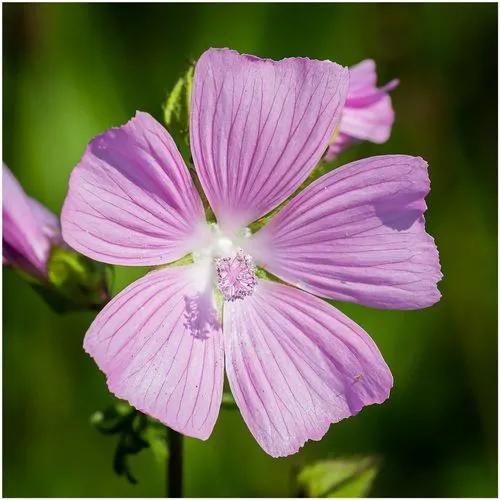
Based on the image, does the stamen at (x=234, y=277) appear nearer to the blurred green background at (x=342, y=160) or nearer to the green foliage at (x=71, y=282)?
the green foliage at (x=71, y=282)

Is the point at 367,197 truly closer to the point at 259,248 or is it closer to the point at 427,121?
the point at 259,248

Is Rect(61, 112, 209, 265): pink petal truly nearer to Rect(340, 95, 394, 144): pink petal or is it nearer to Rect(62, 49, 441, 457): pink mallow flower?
Rect(62, 49, 441, 457): pink mallow flower

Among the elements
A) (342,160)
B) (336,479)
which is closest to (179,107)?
(336,479)

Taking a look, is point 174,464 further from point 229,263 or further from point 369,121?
point 369,121

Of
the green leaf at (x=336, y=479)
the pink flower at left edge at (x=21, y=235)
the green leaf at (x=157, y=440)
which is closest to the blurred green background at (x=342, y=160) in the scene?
the green leaf at (x=336, y=479)

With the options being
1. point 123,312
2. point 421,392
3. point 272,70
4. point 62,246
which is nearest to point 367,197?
point 272,70

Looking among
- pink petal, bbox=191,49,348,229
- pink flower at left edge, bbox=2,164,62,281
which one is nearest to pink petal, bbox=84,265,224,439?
pink petal, bbox=191,49,348,229
